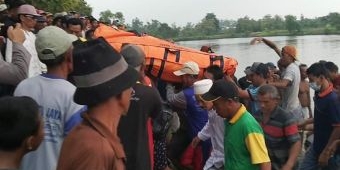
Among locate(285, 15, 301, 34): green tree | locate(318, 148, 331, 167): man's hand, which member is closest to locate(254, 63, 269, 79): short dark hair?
locate(318, 148, 331, 167): man's hand

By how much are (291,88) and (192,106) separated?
2345 mm

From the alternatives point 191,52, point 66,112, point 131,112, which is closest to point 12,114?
point 66,112

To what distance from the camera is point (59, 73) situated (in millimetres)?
2908

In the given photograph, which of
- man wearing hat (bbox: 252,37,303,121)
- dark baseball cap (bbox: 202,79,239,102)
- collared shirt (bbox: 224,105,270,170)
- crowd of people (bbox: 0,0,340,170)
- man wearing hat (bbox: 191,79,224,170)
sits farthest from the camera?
man wearing hat (bbox: 252,37,303,121)

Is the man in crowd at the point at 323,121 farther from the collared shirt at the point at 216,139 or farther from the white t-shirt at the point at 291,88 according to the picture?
the white t-shirt at the point at 291,88

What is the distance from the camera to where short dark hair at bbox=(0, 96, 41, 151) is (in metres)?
2.14

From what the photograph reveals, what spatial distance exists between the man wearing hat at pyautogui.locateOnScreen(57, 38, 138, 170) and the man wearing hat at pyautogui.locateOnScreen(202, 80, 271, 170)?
5.53 ft

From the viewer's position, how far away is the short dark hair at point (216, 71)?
228 inches

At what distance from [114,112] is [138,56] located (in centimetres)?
149

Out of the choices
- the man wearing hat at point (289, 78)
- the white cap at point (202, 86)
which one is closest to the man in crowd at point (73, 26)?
the white cap at point (202, 86)

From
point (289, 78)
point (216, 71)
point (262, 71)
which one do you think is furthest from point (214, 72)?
point (289, 78)

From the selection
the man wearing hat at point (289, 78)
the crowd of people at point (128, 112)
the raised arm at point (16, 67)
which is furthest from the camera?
the man wearing hat at point (289, 78)

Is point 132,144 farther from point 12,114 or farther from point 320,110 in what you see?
point 320,110

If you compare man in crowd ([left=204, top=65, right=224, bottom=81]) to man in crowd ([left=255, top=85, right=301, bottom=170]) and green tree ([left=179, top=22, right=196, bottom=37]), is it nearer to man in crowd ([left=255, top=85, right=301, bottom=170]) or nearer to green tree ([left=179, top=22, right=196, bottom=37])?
man in crowd ([left=255, top=85, right=301, bottom=170])
